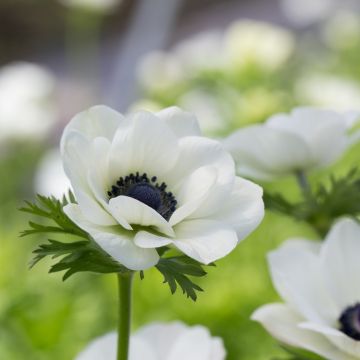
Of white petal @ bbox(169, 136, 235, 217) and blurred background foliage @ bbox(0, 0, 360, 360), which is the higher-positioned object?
white petal @ bbox(169, 136, 235, 217)

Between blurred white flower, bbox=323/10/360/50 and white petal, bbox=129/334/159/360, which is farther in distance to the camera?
blurred white flower, bbox=323/10/360/50

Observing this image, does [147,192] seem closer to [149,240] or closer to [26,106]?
[149,240]

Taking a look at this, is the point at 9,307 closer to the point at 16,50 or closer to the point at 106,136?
Answer: the point at 106,136

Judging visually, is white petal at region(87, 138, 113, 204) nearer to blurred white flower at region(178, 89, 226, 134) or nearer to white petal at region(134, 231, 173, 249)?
white petal at region(134, 231, 173, 249)

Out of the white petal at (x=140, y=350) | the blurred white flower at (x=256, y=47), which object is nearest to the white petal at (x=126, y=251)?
the white petal at (x=140, y=350)

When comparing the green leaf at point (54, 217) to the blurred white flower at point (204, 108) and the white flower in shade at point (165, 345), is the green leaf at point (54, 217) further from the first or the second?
the blurred white flower at point (204, 108)

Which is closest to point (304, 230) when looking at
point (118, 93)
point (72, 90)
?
point (118, 93)

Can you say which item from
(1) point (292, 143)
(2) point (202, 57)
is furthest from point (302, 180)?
(2) point (202, 57)

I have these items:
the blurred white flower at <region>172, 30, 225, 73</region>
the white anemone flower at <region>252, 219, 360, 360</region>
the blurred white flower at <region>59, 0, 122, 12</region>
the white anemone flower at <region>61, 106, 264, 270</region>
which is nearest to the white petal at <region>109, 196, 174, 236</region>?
the white anemone flower at <region>61, 106, 264, 270</region>
